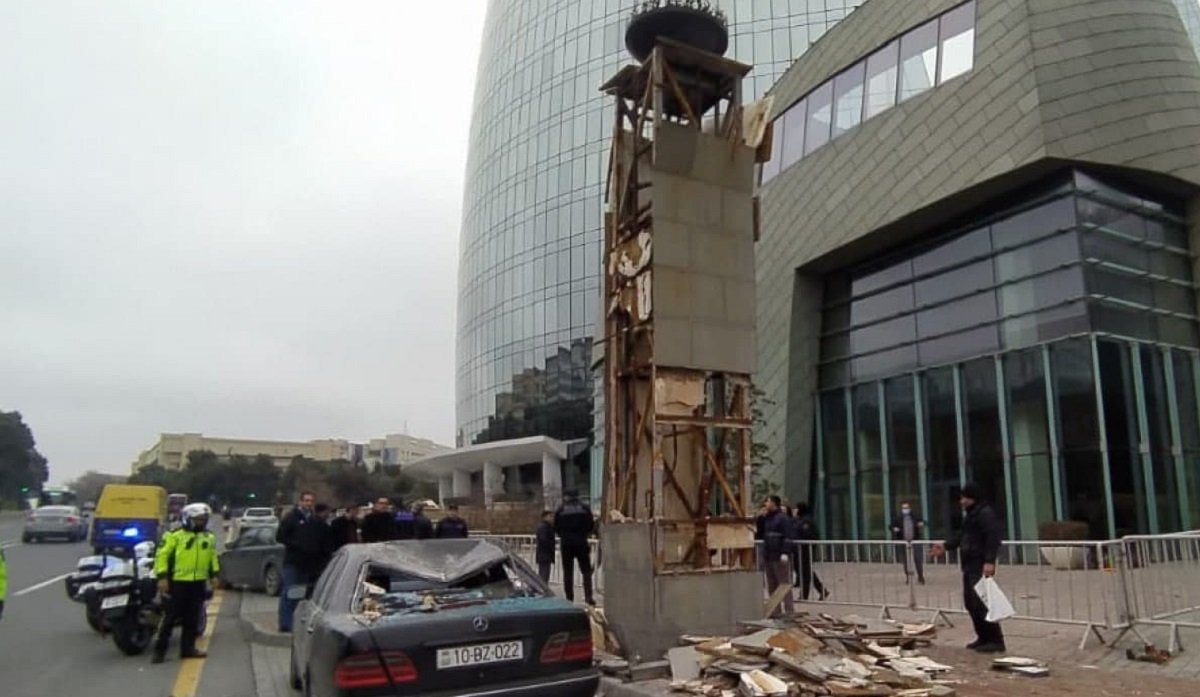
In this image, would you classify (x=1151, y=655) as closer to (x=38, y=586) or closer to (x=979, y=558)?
(x=979, y=558)

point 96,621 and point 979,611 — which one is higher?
point 979,611

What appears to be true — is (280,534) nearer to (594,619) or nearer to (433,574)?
(594,619)

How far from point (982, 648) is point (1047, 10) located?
15571 mm

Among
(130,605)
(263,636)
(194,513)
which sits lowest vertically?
(263,636)

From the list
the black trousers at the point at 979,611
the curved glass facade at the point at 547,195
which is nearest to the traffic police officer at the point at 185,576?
the black trousers at the point at 979,611

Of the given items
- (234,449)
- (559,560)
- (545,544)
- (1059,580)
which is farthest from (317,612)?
(234,449)

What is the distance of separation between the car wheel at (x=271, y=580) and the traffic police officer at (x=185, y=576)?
632cm

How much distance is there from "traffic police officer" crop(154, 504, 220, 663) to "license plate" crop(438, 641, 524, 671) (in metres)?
5.89

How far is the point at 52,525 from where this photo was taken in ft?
122

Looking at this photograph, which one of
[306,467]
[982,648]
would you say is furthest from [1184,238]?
[306,467]

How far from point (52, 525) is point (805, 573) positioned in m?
36.0

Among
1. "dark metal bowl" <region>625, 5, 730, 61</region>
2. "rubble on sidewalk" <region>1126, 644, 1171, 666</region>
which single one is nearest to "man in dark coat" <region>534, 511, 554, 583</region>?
"dark metal bowl" <region>625, 5, 730, 61</region>

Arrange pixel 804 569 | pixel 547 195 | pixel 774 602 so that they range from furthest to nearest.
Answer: pixel 547 195 < pixel 804 569 < pixel 774 602

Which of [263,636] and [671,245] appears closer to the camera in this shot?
[671,245]
